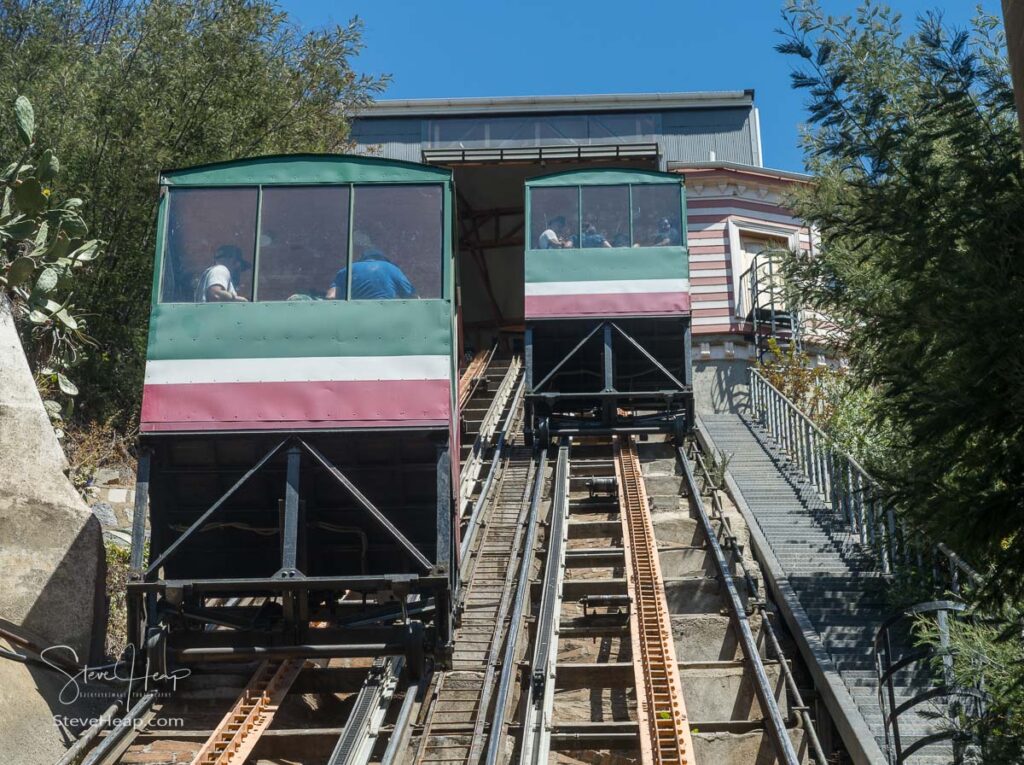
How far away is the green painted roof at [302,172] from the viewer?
9664 mm

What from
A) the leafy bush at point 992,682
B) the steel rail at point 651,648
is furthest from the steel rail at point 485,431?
the leafy bush at point 992,682

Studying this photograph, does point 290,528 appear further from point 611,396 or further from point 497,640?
point 611,396

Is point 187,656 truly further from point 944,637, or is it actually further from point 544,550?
point 944,637

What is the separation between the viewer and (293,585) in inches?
337

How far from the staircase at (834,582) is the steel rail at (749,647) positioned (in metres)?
0.62

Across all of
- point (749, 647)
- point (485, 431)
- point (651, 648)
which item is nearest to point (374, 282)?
point (651, 648)

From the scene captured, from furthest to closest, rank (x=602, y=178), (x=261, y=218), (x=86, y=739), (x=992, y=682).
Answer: (x=602, y=178)
(x=261, y=218)
(x=86, y=739)
(x=992, y=682)

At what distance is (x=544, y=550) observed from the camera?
476 inches

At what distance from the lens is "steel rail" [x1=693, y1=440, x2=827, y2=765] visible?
8.55 metres

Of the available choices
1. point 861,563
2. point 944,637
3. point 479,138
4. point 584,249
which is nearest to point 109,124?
point 584,249

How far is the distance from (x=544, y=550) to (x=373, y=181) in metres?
4.26

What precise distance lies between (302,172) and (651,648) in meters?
4.58

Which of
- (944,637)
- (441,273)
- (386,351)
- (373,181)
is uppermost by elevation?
(373,181)

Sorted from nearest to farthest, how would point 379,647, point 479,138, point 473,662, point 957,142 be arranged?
point 957,142, point 379,647, point 473,662, point 479,138
